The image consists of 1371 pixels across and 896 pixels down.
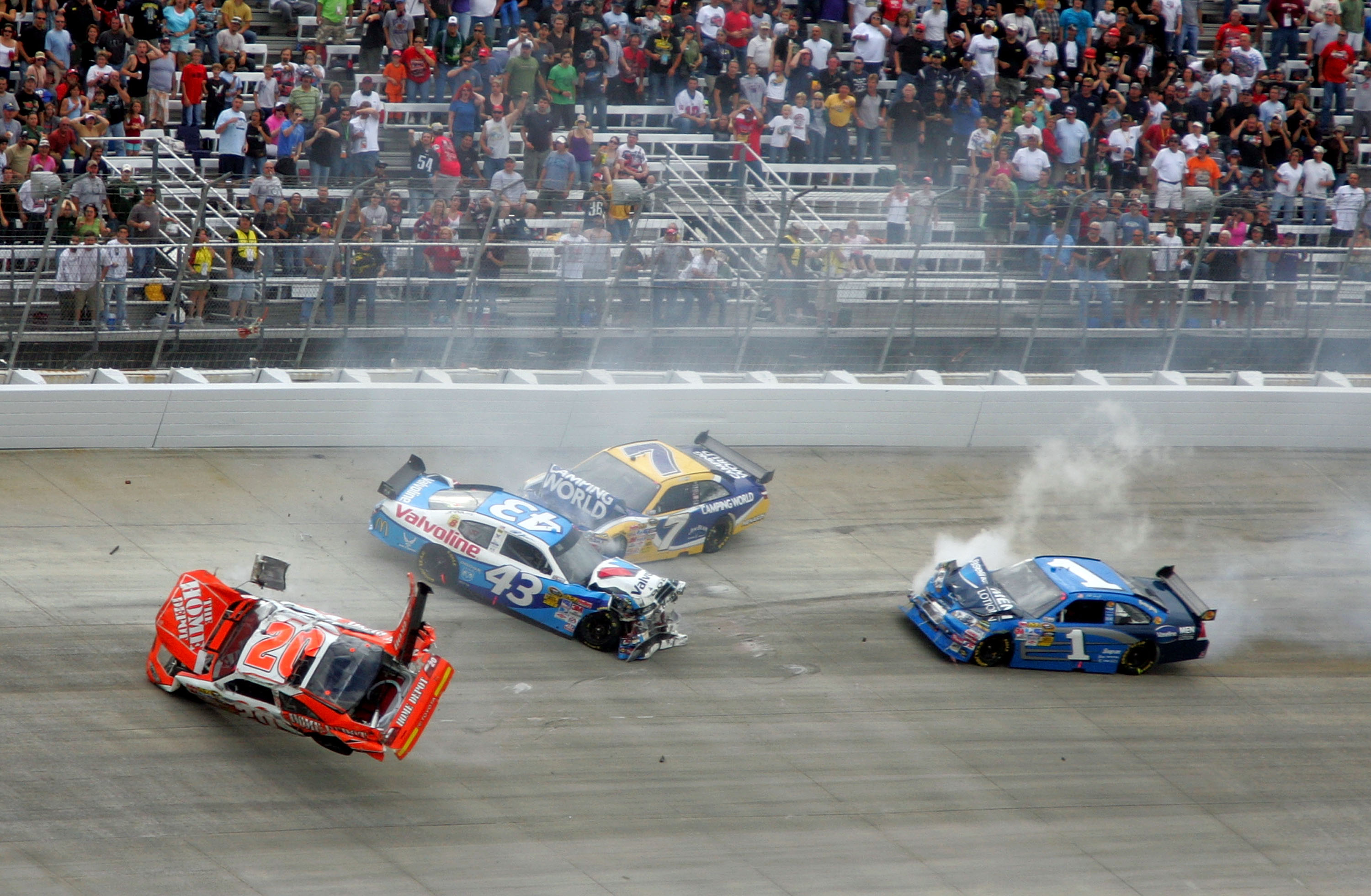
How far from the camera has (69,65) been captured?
2236 centimetres

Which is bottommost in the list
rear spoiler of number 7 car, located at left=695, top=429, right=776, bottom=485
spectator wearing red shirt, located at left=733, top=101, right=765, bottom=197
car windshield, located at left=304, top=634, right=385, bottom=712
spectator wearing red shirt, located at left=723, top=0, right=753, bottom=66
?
car windshield, located at left=304, top=634, right=385, bottom=712

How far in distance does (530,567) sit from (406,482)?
72.8 inches

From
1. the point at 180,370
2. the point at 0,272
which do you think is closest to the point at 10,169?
the point at 0,272

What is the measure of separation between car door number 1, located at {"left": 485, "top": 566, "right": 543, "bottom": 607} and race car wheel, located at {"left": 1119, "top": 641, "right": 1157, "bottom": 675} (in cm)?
553

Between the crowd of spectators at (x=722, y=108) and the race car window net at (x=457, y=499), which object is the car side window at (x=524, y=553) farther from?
the crowd of spectators at (x=722, y=108)

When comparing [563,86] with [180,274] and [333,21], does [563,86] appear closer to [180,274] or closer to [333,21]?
[333,21]

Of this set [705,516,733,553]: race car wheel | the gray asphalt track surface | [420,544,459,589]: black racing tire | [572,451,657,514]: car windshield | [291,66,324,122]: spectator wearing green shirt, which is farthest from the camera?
[291,66,324,122]: spectator wearing green shirt

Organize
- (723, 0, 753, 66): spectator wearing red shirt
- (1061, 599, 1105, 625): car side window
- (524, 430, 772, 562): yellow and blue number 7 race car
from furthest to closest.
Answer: (723, 0, 753, 66): spectator wearing red shirt → (524, 430, 772, 562): yellow and blue number 7 race car → (1061, 599, 1105, 625): car side window

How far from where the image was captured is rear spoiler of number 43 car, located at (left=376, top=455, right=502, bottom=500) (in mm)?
16172

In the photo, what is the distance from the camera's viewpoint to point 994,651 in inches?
618

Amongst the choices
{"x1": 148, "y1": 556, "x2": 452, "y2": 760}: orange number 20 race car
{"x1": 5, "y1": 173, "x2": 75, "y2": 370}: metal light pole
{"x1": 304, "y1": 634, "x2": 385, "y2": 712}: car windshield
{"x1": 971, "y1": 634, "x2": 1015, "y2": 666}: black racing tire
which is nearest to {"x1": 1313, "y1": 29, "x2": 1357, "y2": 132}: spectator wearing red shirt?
{"x1": 971, "y1": 634, "x2": 1015, "y2": 666}: black racing tire

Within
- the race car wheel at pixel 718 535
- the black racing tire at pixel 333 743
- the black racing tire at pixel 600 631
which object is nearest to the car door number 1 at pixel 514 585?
the black racing tire at pixel 600 631

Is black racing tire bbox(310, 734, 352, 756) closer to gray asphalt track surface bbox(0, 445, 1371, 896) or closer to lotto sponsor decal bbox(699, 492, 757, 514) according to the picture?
gray asphalt track surface bbox(0, 445, 1371, 896)

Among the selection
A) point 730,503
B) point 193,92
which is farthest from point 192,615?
point 193,92
